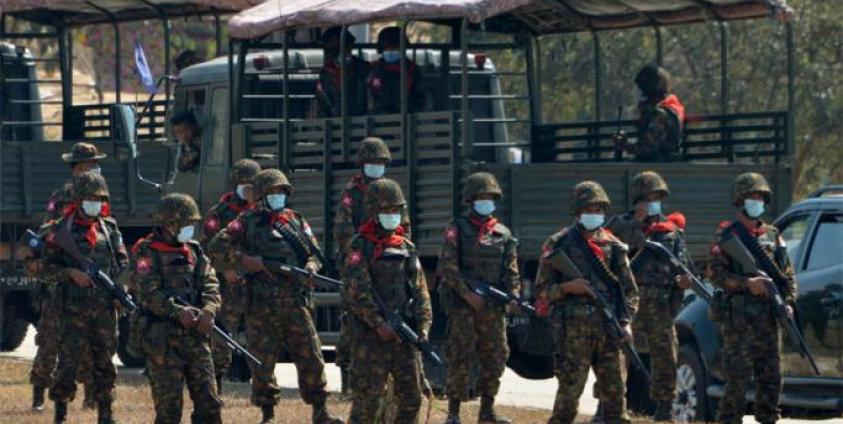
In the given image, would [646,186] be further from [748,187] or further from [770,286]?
[770,286]

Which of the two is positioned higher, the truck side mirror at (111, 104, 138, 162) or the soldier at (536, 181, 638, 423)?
the truck side mirror at (111, 104, 138, 162)

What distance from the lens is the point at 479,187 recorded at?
1302 centimetres

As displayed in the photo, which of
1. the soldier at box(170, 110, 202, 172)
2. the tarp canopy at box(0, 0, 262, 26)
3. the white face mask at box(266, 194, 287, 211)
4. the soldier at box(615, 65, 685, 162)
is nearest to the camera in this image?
the white face mask at box(266, 194, 287, 211)

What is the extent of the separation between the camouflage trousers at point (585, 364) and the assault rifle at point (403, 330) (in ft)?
2.57

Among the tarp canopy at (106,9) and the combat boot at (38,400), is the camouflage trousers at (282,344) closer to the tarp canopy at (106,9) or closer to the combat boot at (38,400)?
the combat boot at (38,400)

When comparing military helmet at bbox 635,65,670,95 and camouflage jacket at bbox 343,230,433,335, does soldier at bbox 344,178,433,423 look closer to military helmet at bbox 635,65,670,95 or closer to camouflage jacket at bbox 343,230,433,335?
camouflage jacket at bbox 343,230,433,335

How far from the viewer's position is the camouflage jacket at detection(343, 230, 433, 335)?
11.6 meters

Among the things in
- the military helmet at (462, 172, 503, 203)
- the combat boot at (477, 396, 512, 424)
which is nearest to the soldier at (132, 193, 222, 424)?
the military helmet at (462, 172, 503, 203)

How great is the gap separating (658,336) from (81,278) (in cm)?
357

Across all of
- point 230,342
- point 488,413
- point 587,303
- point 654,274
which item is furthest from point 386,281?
point 654,274

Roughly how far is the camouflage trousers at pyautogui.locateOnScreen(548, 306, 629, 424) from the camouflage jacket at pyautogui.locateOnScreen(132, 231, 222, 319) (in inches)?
76.7

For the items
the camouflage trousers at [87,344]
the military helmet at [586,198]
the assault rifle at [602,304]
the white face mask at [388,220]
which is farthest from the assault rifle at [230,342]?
the military helmet at [586,198]

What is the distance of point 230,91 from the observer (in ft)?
54.3

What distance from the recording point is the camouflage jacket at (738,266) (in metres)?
12.5
